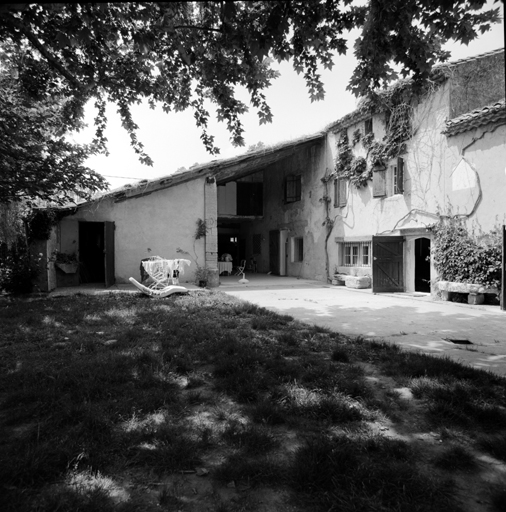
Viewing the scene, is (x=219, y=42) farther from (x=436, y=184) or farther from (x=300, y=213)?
(x=300, y=213)

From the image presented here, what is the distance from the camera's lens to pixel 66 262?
39.3 ft

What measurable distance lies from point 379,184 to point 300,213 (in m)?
5.14

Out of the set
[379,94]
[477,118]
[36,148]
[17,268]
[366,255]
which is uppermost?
[379,94]

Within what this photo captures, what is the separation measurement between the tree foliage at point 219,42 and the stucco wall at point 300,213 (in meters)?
11.0

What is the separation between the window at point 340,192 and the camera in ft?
47.6

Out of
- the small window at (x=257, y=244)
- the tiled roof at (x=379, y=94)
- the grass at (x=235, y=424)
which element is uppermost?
the tiled roof at (x=379, y=94)

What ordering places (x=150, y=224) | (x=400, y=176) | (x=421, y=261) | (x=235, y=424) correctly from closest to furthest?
(x=235, y=424) → (x=400, y=176) → (x=150, y=224) → (x=421, y=261)

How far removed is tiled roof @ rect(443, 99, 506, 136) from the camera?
870 cm

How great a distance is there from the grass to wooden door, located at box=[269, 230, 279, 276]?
540 inches

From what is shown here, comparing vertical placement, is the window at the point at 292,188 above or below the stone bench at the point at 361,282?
above

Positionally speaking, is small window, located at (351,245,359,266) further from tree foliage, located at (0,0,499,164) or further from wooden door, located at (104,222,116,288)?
tree foliage, located at (0,0,499,164)

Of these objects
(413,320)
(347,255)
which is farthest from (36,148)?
(347,255)

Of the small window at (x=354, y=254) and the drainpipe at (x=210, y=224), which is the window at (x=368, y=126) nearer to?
the small window at (x=354, y=254)

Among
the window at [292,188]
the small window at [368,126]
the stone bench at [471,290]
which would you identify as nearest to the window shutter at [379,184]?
the small window at [368,126]
